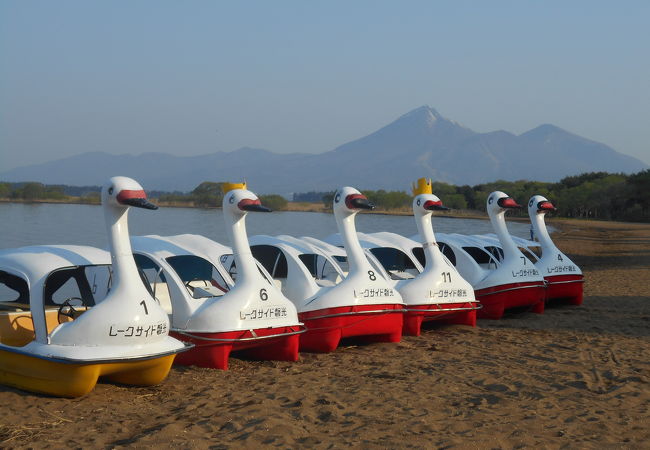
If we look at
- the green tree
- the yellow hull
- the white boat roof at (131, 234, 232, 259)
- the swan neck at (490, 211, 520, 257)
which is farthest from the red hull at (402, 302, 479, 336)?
the green tree

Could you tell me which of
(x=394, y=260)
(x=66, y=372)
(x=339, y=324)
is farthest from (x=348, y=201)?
(x=66, y=372)

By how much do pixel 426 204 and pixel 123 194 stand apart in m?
6.30

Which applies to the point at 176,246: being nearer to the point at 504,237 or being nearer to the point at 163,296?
the point at 163,296

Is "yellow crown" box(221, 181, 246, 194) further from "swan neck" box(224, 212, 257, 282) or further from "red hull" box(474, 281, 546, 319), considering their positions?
"red hull" box(474, 281, 546, 319)

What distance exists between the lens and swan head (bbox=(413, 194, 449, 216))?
12.8 metres

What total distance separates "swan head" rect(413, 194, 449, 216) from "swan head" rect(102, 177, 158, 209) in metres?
6.07

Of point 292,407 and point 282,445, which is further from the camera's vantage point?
point 292,407

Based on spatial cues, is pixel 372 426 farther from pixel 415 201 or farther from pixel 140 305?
pixel 415 201

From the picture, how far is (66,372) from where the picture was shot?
24.8 feet

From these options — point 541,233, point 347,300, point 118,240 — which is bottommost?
point 347,300

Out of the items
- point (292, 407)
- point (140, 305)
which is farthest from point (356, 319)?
point (140, 305)

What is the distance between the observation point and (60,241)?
37.5 meters

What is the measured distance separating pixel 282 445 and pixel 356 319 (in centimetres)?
430

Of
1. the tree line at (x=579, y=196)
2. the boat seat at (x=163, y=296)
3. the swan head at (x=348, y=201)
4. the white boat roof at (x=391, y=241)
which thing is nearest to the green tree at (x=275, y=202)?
the tree line at (x=579, y=196)
